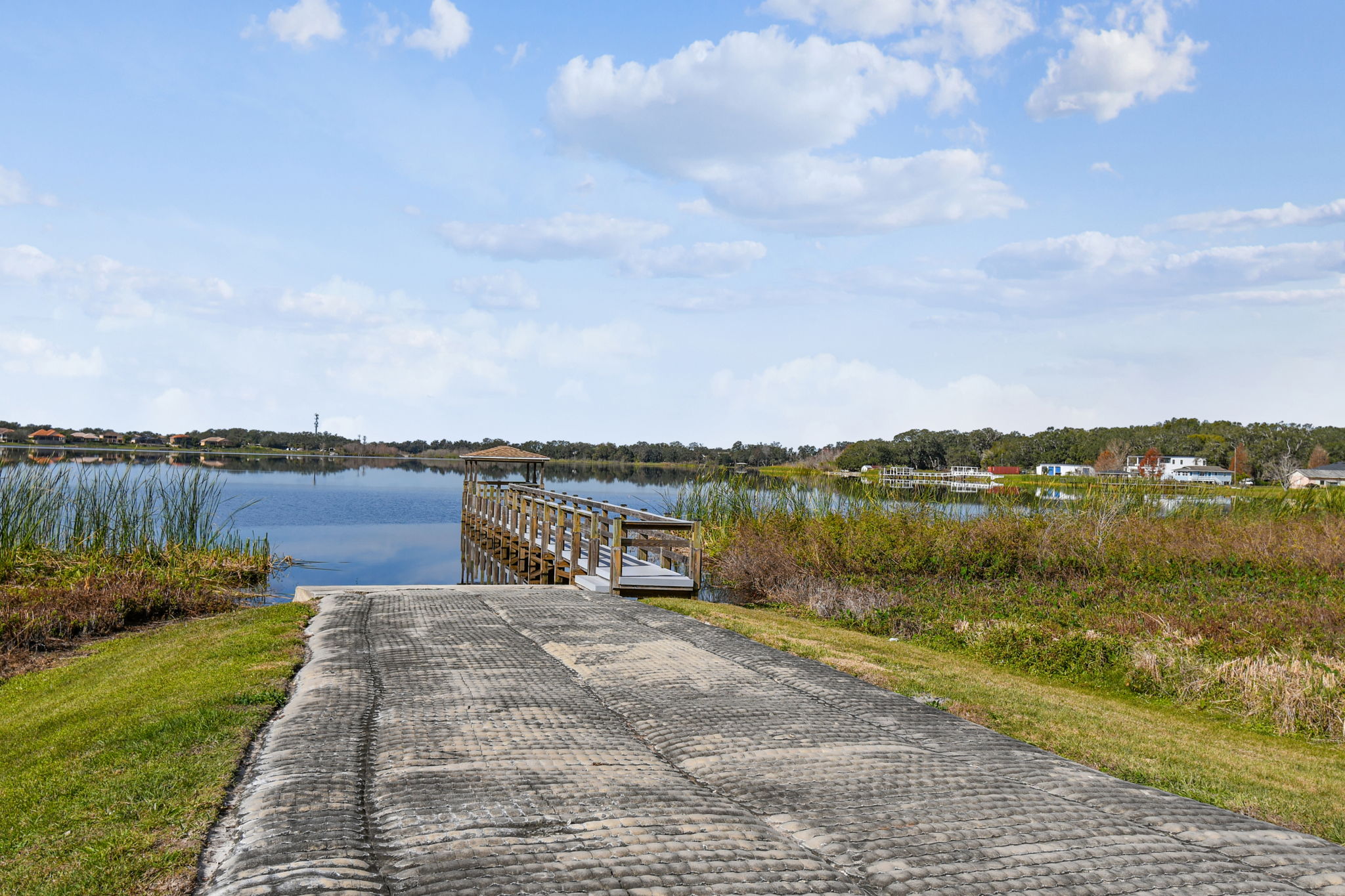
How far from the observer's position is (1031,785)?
414 cm

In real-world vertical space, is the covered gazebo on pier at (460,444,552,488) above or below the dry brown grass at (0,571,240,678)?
above

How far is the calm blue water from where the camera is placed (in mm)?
21062

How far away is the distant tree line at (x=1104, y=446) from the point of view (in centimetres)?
7925

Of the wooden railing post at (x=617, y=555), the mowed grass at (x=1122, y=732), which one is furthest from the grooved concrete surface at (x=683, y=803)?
the wooden railing post at (x=617, y=555)

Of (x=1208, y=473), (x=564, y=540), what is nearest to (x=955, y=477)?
(x=1208, y=473)

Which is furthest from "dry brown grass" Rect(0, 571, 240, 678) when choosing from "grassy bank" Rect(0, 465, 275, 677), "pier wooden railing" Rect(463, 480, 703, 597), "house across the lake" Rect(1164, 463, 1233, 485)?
"house across the lake" Rect(1164, 463, 1233, 485)

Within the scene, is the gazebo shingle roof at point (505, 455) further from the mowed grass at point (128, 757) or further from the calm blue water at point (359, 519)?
the mowed grass at point (128, 757)

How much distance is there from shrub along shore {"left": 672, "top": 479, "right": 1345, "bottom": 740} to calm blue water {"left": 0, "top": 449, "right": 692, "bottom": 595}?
5516mm

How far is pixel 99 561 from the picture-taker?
43.3 feet

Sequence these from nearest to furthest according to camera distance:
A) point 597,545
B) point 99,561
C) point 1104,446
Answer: point 597,545
point 99,561
point 1104,446

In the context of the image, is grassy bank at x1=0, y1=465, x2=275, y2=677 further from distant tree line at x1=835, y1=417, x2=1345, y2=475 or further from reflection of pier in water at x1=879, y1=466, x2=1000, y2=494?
distant tree line at x1=835, y1=417, x2=1345, y2=475

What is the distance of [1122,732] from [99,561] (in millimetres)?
13681

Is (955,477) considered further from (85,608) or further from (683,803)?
(683,803)

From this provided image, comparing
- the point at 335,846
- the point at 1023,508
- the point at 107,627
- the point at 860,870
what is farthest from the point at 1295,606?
the point at 107,627
